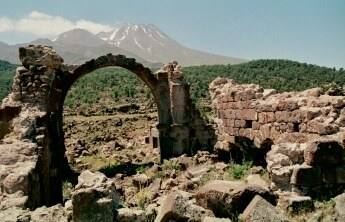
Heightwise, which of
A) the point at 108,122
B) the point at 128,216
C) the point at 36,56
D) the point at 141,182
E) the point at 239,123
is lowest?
the point at 108,122

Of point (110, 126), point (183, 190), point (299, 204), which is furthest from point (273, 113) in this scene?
point (110, 126)

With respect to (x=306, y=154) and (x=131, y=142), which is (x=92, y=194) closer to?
(x=306, y=154)

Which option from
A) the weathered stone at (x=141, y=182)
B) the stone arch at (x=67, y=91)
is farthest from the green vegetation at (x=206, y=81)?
the weathered stone at (x=141, y=182)

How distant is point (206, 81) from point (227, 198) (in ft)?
181

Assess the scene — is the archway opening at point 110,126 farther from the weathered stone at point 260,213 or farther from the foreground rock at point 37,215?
the weathered stone at point 260,213

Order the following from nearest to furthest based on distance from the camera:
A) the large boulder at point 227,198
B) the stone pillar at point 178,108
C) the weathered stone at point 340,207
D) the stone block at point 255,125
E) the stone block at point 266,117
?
1. the weathered stone at point 340,207
2. the large boulder at point 227,198
3. the stone block at point 266,117
4. the stone block at point 255,125
5. the stone pillar at point 178,108

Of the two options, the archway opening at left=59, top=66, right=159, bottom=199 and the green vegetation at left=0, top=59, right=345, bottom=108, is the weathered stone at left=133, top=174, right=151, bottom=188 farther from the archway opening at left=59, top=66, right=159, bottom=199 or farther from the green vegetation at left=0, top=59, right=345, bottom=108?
the green vegetation at left=0, top=59, right=345, bottom=108

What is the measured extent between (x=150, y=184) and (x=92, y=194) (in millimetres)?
7117

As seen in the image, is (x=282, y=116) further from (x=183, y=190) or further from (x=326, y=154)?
(x=326, y=154)

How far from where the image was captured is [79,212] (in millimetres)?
5180

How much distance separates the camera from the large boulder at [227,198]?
6.00 meters

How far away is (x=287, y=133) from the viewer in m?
11.1

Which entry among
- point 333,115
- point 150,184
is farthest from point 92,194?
point 150,184

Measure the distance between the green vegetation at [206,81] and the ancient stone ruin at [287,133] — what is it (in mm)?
31724
